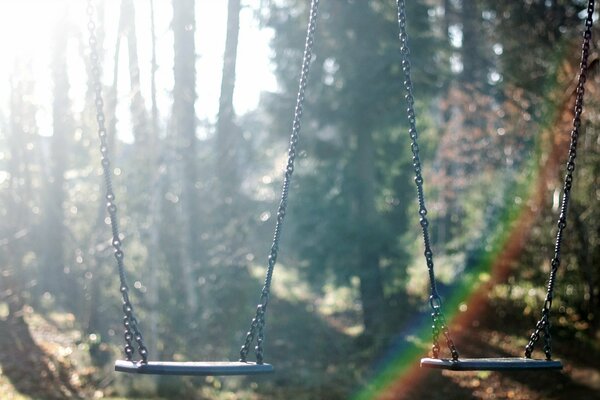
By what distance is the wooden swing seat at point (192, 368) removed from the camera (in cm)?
409

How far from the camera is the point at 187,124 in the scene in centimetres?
1363

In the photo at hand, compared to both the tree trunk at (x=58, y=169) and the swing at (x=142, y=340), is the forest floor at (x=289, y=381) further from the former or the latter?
the swing at (x=142, y=340)

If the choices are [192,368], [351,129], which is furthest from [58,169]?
[192,368]

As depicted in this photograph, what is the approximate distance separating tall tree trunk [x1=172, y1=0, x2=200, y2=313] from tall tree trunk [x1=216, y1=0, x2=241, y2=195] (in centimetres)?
59

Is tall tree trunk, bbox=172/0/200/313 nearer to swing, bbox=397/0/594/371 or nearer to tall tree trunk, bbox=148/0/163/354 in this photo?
tall tree trunk, bbox=148/0/163/354

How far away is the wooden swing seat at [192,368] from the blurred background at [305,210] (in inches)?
287

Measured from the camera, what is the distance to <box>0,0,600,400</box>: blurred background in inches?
511

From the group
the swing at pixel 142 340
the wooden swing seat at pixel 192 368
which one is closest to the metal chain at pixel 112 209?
the swing at pixel 142 340

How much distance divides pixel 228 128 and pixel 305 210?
2.95 meters

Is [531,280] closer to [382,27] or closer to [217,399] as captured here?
[382,27]

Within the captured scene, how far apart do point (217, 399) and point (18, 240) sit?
523cm

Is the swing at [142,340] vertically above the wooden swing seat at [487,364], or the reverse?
the swing at [142,340]

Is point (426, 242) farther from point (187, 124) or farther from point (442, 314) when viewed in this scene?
point (187, 124)

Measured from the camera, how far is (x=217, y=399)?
458 inches
